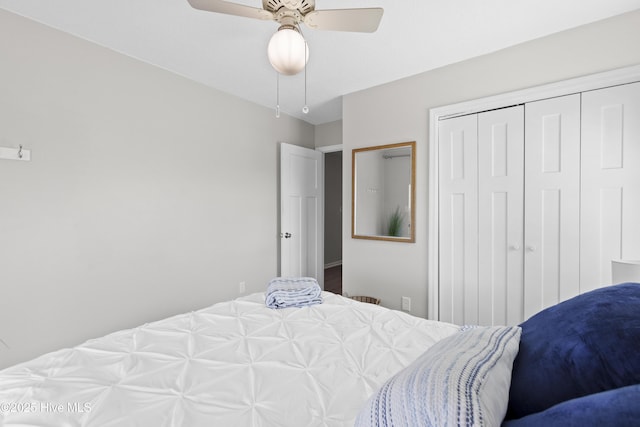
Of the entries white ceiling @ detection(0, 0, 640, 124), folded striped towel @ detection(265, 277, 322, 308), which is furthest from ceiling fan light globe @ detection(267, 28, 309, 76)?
folded striped towel @ detection(265, 277, 322, 308)

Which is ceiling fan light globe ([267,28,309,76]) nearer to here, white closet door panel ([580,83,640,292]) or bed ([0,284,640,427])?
bed ([0,284,640,427])

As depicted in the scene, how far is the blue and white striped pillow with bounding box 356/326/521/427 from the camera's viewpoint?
58 centimetres

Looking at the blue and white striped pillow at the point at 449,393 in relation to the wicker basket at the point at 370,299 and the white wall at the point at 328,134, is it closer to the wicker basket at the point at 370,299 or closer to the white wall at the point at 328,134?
the wicker basket at the point at 370,299

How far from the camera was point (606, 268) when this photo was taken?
1.93m

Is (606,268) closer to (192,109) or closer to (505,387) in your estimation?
(505,387)

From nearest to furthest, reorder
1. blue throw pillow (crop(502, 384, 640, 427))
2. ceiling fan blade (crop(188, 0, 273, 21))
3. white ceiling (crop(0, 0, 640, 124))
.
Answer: blue throw pillow (crop(502, 384, 640, 427)) → ceiling fan blade (crop(188, 0, 273, 21)) → white ceiling (crop(0, 0, 640, 124))

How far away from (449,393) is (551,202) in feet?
6.85

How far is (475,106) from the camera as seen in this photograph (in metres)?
2.37

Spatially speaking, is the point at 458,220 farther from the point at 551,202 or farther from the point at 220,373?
the point at 220,373

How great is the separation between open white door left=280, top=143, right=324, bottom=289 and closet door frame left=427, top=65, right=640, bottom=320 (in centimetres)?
174

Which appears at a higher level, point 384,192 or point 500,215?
point 384,192

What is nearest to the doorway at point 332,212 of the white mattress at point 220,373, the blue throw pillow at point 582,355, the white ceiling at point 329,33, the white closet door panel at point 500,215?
the white ceiling at point 329,33

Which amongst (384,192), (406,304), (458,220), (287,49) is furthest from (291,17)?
(406,304)

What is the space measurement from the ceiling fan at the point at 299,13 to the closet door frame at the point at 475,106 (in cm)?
133
